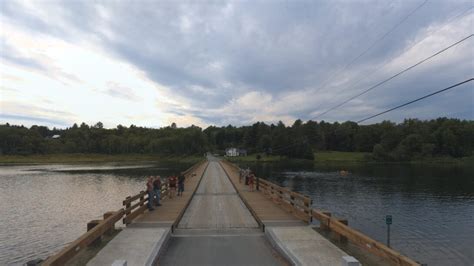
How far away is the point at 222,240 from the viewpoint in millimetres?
12859

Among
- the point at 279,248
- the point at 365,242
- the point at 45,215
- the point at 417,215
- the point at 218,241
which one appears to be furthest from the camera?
the point at 417,215

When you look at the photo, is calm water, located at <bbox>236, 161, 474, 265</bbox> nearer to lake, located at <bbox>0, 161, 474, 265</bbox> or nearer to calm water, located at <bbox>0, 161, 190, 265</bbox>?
lake, located at <bbox>0, 161, 474, 265</bbox>

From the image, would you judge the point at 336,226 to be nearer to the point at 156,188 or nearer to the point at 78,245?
the point at 78,245

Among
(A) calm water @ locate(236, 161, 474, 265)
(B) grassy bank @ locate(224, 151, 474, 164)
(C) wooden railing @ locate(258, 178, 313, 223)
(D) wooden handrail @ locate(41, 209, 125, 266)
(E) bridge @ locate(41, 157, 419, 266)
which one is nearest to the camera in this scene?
(D) wooden handrail @ locate(41, 209, 125, 266)

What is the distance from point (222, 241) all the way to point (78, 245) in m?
4.83

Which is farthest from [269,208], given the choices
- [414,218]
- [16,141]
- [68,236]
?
[16,141]

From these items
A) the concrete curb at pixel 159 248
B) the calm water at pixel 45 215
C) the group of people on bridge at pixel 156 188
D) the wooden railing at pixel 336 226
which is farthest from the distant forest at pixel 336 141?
the concrete curb at pixel 159 248

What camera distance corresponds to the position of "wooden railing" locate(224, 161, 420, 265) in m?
8.26

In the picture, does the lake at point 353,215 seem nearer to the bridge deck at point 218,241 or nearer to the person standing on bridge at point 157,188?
the person standing on bridge at point 157,188

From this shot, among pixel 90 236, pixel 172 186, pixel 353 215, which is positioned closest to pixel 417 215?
pixel 353 215

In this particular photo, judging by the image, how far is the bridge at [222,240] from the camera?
9508 millimetres

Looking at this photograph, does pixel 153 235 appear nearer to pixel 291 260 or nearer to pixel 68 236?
pixel 291 260

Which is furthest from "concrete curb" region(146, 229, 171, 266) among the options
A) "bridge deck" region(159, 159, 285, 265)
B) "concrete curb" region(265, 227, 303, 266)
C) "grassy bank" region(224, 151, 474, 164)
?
"grassy bank" region(224, 151, 474, 164)

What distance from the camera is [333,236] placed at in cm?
1270
